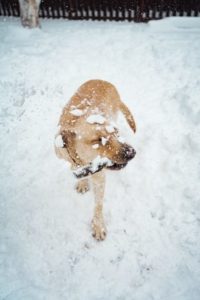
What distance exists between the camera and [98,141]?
3.13m

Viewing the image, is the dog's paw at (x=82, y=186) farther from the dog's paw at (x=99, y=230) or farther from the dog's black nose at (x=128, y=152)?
the dog's black nose at (x=128, y=152)

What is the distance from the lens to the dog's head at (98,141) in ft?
10.2

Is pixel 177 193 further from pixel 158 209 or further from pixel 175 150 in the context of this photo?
pixel 175 150

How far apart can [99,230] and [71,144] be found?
1.35 meters

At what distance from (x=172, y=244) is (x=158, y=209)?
1.76 feet

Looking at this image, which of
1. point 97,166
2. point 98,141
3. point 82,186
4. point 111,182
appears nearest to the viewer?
point 98,141

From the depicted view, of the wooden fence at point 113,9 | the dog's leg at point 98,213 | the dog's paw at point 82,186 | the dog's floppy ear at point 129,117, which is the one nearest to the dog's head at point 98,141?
the dog's leg at point 98,213

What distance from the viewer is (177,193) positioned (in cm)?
424

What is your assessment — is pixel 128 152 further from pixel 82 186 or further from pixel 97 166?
pixel 82 186

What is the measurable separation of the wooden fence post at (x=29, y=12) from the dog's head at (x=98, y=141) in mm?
5832

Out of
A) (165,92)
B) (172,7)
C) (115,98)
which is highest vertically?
(172,7)

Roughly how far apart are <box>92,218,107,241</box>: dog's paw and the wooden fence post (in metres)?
6.21

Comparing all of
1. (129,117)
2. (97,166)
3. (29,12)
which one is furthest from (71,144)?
(29,12)

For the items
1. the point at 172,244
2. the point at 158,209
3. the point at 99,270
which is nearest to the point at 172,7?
the point at 158,209
